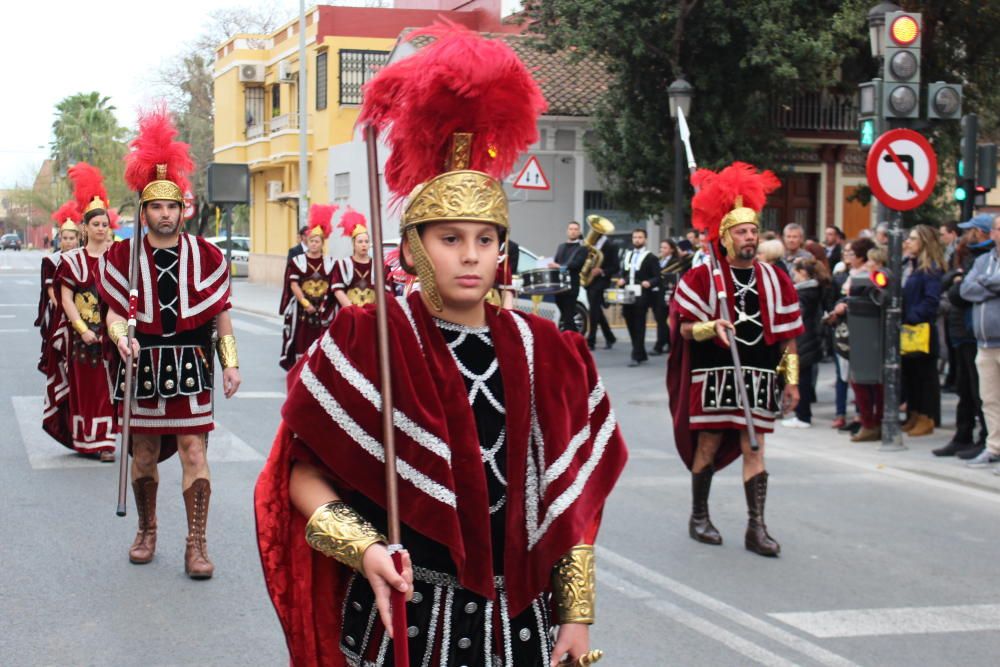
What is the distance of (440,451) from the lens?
2.90 m

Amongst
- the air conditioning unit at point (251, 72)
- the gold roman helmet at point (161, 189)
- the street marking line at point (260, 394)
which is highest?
the air conditioning unit at point (251, 72)

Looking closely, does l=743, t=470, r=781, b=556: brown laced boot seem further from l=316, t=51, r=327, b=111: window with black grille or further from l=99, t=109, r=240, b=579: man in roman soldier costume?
l=316, t=51, r=327, b=111: window with black grille

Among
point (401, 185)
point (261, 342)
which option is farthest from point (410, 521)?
point (261, 342)

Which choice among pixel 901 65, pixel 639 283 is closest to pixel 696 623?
pixel 901 65

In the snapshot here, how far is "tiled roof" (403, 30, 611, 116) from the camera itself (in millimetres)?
30422

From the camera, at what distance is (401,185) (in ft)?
10.4

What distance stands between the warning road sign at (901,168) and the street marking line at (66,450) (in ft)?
18.0

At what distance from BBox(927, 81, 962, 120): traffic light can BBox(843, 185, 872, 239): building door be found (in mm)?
18897

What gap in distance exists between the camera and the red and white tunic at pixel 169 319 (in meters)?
6.84

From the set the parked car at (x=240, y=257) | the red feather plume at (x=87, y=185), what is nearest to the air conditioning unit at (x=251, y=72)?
the parked car at (x=240, y=257)

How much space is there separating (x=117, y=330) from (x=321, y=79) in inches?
1322

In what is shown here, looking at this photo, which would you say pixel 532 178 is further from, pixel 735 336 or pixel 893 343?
pixel 735 336

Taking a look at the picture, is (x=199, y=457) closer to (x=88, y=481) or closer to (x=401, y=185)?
(x=88, y=481)

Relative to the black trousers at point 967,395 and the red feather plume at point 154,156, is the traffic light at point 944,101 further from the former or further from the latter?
the red feather plume at point 154,156
